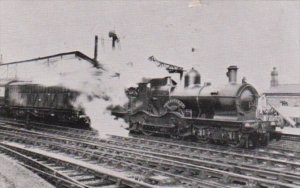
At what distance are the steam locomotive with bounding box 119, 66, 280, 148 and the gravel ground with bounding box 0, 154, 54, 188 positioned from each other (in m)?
7.45

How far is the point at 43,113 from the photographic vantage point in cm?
2169

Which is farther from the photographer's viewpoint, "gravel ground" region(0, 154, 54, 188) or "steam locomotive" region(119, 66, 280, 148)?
"steam locomotive" region(119, 66, 280, 148)

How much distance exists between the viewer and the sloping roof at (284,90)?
39.4 meters

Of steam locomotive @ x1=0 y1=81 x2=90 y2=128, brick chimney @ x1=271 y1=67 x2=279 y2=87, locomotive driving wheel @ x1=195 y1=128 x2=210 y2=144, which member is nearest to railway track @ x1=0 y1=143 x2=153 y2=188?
locomotive driving wheel @ x1=195 y1=128 x2=210 y2=144

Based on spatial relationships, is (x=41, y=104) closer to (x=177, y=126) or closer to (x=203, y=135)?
(x=177, y=126)

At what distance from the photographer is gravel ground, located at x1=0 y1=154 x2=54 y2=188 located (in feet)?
23.2

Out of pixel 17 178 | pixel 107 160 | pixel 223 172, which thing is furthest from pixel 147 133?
pixel 17 178

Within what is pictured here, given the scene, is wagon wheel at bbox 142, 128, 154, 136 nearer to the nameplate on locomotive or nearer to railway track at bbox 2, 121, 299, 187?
the nameplate on locomotive

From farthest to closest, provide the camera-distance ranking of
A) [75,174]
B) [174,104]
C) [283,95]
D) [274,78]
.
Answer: [274,78] < [283,95] < [174,104] < [75,174]

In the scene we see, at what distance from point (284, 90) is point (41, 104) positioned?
97.1 ft

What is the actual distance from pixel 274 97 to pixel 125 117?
2797 cm

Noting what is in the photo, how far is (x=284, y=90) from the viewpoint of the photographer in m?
41.1

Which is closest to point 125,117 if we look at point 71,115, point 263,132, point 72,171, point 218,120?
point 71,115

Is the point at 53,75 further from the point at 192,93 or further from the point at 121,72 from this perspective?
the point at 192,93
